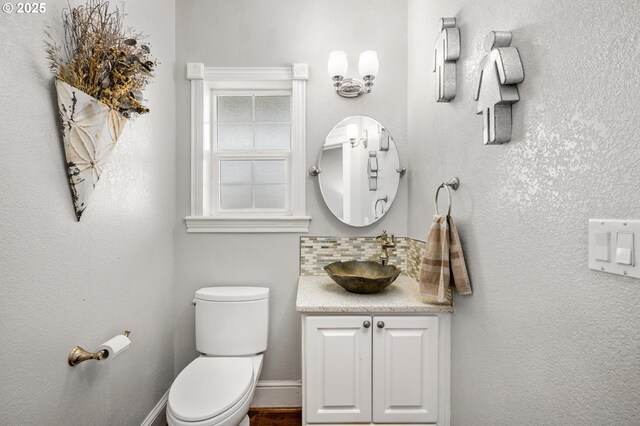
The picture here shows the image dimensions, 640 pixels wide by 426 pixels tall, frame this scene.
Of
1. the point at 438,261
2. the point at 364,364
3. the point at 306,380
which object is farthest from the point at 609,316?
the point at 306,380

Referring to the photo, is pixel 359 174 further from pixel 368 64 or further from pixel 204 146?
pixel 204 146

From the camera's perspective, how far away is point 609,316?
0.73 metres

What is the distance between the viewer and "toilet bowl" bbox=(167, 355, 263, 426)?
4.40 feet

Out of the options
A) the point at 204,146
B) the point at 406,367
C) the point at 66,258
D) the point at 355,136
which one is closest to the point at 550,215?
the point at 406,367

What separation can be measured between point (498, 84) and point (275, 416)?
2.20m

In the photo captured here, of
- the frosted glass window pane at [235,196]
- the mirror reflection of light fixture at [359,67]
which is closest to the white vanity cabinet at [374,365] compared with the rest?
the frosted glass window pane at [235,196]

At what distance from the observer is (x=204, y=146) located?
221cm

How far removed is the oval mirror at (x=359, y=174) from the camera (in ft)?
7.06

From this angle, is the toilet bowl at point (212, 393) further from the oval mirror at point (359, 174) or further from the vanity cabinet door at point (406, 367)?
the oval mirror at point (359, 174)

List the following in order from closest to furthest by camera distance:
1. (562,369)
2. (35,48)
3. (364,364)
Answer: (562,369), (35,48), (364,364)

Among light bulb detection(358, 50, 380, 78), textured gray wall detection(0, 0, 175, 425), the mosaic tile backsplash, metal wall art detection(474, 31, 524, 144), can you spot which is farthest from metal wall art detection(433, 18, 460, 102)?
textured gray wall detection(0, 0, 175, 425)

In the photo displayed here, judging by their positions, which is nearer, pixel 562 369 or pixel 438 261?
pixel 562 369

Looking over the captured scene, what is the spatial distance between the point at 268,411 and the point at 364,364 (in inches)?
36.4

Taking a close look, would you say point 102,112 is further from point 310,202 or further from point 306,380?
point 306,380
